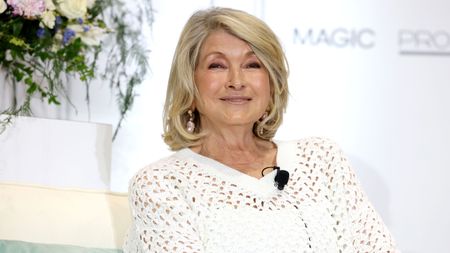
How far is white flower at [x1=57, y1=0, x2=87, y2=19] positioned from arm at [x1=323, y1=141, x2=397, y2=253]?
122 cm

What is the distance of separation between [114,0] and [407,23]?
49.1 inches

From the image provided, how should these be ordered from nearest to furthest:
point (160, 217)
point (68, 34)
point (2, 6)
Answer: point (160, 217) < point (2, 6) < point (68, 34)

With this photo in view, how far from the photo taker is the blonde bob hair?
2.35 m

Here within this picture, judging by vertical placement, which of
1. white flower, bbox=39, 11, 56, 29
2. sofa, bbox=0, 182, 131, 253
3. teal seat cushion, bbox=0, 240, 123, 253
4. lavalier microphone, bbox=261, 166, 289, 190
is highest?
white flower, bbox=39, 11, 56, 29

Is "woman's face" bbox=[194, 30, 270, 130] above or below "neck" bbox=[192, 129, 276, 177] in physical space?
above

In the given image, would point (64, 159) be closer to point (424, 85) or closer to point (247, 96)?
point (247, 96)

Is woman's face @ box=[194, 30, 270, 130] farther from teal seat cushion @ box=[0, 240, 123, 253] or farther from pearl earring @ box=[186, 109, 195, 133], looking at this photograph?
teal seat cushion @ box=[0, 240, 123, 253]

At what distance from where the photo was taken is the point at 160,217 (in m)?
2.21

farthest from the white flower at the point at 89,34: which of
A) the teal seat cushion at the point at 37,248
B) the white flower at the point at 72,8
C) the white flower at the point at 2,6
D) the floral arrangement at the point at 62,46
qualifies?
the teal seat cushion at the point at 37,248

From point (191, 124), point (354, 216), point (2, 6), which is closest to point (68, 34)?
point (2, 6)

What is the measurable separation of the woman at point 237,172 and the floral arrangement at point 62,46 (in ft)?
2.31

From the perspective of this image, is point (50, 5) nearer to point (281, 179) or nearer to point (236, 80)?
point (236, 80)

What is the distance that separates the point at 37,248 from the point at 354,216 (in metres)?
0.85

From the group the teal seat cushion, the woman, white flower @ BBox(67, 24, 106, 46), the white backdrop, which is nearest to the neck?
the woman
